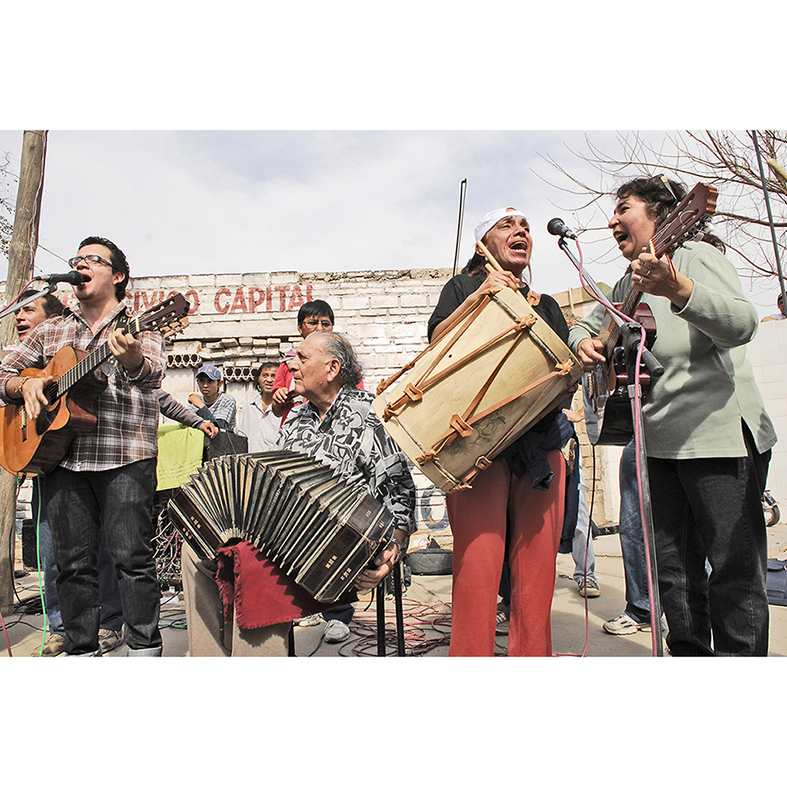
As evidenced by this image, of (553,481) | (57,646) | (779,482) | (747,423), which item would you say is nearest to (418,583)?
(57,646)

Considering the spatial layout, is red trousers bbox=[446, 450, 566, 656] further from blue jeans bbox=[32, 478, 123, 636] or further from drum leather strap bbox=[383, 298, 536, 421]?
blue jeans bbox=[32, 478, 123, 636]

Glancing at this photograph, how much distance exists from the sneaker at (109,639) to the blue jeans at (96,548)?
0.85 m

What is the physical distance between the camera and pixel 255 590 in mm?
2098

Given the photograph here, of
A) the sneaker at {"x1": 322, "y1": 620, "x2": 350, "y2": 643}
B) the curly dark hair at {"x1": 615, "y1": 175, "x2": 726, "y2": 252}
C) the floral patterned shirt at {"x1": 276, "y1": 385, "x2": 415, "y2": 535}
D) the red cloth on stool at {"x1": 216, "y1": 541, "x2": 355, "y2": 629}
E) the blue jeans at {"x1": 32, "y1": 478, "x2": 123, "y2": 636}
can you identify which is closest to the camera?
the red cloth on stool at {"x1": 216, "y1": 541, "x2": 355, "y2": 629}

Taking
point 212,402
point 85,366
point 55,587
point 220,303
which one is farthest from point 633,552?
point 220,303

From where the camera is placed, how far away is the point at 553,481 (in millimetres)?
2305

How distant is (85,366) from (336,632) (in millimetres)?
2112

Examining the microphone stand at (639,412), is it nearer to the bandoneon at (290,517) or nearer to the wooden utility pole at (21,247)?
the bandoneon at (290,517)

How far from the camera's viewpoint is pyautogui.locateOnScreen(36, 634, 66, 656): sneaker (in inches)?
131

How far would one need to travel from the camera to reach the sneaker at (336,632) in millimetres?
3434

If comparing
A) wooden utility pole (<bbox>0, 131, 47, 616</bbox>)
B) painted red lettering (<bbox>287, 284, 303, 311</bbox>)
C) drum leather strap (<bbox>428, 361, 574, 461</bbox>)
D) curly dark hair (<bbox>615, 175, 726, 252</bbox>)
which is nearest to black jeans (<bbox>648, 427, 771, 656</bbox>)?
→ drum leather strap (<bbox>428, 361, 574, 461</bbox>)

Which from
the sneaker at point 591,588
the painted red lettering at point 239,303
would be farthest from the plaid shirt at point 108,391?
the painted red lettering at point 239,303

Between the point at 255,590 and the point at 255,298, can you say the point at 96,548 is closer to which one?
the point at 255,590

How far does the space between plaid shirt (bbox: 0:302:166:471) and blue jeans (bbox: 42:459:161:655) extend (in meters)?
0.09
